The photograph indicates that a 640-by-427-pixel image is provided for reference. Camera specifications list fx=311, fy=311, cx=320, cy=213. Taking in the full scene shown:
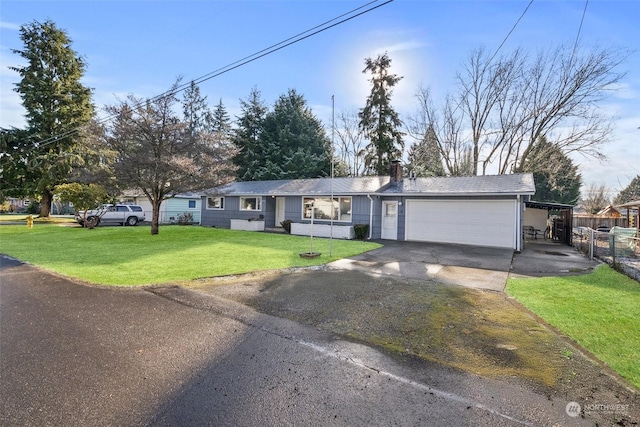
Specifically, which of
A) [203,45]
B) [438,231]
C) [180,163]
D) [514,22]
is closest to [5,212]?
[180,163]

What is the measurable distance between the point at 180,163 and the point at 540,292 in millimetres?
13580

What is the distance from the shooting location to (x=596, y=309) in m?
5.41

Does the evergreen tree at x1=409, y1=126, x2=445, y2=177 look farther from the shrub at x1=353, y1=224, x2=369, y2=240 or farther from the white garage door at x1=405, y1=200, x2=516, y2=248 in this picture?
the shrub at x1=353, y1=224, x2=369, y2=240

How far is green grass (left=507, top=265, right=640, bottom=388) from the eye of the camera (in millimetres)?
3801

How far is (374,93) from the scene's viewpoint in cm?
3192

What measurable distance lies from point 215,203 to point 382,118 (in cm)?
1887

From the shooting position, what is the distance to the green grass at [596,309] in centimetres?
380

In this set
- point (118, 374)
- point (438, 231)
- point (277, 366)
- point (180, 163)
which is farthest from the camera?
point (438, 231)

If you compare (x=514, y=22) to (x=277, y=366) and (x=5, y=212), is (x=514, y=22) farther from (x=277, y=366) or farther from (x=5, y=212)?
(x=5, y=212)

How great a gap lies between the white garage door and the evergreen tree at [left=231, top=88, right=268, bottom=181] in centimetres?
2186

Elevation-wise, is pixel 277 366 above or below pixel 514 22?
below

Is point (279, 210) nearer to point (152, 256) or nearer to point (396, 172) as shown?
point (396, 172)

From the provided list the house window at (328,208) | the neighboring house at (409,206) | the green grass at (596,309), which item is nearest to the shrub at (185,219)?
the neighboring house at (409,206)

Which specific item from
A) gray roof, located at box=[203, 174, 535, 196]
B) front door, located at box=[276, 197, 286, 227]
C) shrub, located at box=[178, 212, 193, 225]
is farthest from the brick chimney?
shrub, located at box=[178, 212, 193, 225]
